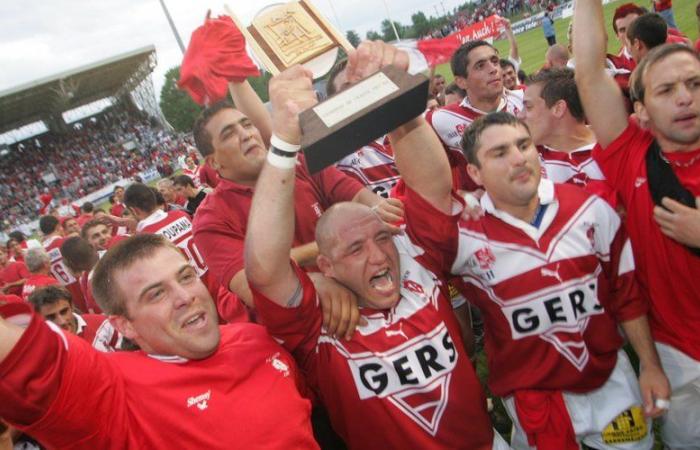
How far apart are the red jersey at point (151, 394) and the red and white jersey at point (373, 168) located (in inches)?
81.2

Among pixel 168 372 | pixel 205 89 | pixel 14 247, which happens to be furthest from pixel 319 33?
pixel 14 247

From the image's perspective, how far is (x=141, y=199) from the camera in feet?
19.3

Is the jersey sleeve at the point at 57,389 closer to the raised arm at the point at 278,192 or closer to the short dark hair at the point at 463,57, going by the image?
the raised arm at the point at 278,192

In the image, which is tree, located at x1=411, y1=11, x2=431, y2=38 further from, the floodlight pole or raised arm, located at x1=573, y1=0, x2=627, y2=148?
raised arm, located at x1=573, y1=0, x2=627, y2=148

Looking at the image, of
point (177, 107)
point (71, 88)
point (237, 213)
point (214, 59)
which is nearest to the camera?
point (214, 59)

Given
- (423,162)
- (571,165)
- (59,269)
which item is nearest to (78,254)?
(59,269)

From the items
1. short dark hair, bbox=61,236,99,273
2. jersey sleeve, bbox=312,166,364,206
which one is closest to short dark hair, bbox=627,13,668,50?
jersey sleeve, bbox=312,166,364,206

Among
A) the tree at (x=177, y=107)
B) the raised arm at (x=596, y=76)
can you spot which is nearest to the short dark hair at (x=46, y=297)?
the raised arm at (x=596, y=76)

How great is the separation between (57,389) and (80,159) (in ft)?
169

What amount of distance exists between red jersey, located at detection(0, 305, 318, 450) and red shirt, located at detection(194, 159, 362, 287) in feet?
1.42

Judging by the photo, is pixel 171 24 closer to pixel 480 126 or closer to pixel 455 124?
pixel 455 124

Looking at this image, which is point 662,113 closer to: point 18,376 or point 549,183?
point 549,183

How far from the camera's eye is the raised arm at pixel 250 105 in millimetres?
2977

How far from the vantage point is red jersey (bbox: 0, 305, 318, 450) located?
1407mm
